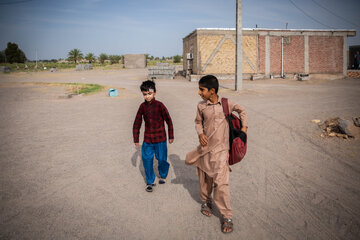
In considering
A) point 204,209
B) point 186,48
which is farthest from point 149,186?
point 186,48

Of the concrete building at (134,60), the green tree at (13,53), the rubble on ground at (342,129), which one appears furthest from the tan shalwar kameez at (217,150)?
the green tree at (13,53)

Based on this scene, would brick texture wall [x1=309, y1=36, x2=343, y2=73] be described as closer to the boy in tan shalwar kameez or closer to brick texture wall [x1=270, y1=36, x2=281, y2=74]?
brick texture wall [x1=270, y1=36, x2=281, y2=74]

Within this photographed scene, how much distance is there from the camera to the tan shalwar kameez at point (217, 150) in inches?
107

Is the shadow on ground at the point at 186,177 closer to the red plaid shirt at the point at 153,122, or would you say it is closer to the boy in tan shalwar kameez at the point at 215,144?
the boy in tan shalwar kameez at the point at 215,144

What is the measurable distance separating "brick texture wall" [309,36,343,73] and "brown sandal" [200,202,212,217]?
2696 cm

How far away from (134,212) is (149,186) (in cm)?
56

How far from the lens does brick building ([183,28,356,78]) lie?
23.9 meters

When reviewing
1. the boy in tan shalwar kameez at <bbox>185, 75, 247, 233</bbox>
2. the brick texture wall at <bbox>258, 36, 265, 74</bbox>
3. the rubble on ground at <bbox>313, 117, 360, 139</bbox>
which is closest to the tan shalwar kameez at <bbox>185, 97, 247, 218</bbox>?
the boy in tan shalwar kameez at <bbox>185, 75, 247, 233</bbox>

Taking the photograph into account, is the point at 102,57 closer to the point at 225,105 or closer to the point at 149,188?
the point at 149,188

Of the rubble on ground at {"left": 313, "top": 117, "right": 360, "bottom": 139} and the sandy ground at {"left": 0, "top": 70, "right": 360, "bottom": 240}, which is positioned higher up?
the rubble on ground at {"left": 313, "top": 117, "right": 360, "bottom": 139}

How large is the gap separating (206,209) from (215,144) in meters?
0.80

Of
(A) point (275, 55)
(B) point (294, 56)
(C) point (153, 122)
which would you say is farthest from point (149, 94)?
(B) point (294, 56)

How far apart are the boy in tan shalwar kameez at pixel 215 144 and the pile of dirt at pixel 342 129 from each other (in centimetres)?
416

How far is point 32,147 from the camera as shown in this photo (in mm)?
5664
